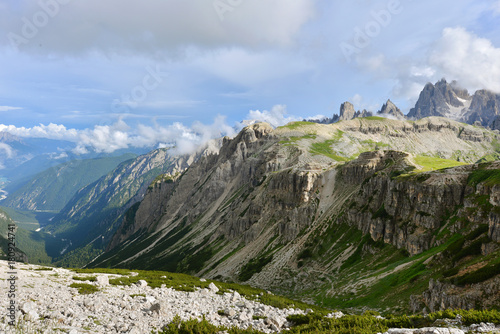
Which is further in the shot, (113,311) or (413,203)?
(413,203)

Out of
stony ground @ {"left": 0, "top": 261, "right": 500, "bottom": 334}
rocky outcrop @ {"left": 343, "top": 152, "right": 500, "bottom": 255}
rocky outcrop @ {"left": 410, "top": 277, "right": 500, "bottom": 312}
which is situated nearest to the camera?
stony ground @ {"left": 0, "top": 261, "right": 500, "bottom": 334}

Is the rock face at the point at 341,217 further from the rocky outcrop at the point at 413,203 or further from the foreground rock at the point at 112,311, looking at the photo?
the foreground rock at the point at 112,311

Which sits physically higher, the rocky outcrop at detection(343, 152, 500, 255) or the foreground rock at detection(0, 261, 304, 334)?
the rocky outcrop at detection(343, 152, 500, 255)

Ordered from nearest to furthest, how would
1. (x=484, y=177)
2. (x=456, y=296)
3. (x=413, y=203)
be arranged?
(x=456, y=296) < (x=484, y=177) < (x=413, y=203)

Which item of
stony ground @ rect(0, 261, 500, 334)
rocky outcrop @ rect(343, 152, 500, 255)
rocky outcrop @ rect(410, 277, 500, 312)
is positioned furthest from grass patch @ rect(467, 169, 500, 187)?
stony ground @ rect(0, 261, 500, 334)

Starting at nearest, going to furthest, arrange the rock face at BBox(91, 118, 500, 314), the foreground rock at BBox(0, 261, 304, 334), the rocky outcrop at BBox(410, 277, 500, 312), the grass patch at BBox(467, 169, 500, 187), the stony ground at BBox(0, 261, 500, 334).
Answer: the stony ground at BBox(0, 261, 500, 334), the foreground rock at BBox(0, 261, 304, 334), the rocky outcrop at BBox(410, 277, 500, 312), the grass patch at BBox(467, 169, 500, 187), the rock face at BBox(91, 118, 500, 314)

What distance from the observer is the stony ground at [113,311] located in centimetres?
2172

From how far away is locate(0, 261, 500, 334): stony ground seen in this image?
71.3ft

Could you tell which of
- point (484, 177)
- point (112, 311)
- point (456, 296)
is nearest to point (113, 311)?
point (112, 311)

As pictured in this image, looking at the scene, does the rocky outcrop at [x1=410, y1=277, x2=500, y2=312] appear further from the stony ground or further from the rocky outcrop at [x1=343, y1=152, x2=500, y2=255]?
the rocky outcrop at [x1=343, y1=152, x2=500, y2=255]

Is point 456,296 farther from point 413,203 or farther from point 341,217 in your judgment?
point 341,217

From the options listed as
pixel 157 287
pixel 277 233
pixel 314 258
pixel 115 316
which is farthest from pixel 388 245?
pixel 115 316

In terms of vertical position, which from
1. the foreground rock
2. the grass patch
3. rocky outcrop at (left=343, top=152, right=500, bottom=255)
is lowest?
the foreground rock

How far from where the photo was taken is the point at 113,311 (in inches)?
1053
